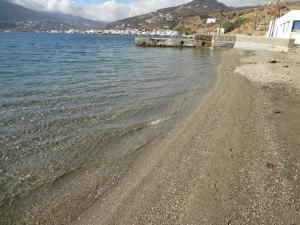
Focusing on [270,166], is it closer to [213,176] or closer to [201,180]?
[213,176]

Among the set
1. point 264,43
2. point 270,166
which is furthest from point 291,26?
point 270,166

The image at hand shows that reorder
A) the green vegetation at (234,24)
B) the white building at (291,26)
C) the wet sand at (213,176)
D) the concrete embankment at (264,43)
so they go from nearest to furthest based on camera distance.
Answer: the wet sand at (213,176) < the concrete embankment at (264,43) < the white building at (291,26) < the green vegetation at (234,24)

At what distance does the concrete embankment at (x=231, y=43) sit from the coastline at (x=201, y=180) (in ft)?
116

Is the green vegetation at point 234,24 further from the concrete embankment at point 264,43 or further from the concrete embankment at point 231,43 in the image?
the concrete embankment at point 264,43

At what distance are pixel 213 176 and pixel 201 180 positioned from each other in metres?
0.37

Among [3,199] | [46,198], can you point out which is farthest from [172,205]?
[3,199]

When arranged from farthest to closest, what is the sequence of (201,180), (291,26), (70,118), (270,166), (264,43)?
(264,43)
(291,26)
(70,118)
(270,166)
(201,180)

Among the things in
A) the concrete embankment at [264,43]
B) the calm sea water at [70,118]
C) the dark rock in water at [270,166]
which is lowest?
the concrete embankment at [264,43]

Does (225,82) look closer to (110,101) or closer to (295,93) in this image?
(295,93)

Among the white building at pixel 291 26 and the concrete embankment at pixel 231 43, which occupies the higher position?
the white building at pixel 291 26

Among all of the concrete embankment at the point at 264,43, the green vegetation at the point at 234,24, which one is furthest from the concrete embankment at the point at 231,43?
the green vegetation at the point at 234,24

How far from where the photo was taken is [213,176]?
23.9 feet

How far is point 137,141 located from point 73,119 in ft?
10.6

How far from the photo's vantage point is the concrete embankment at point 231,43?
4303 cm
